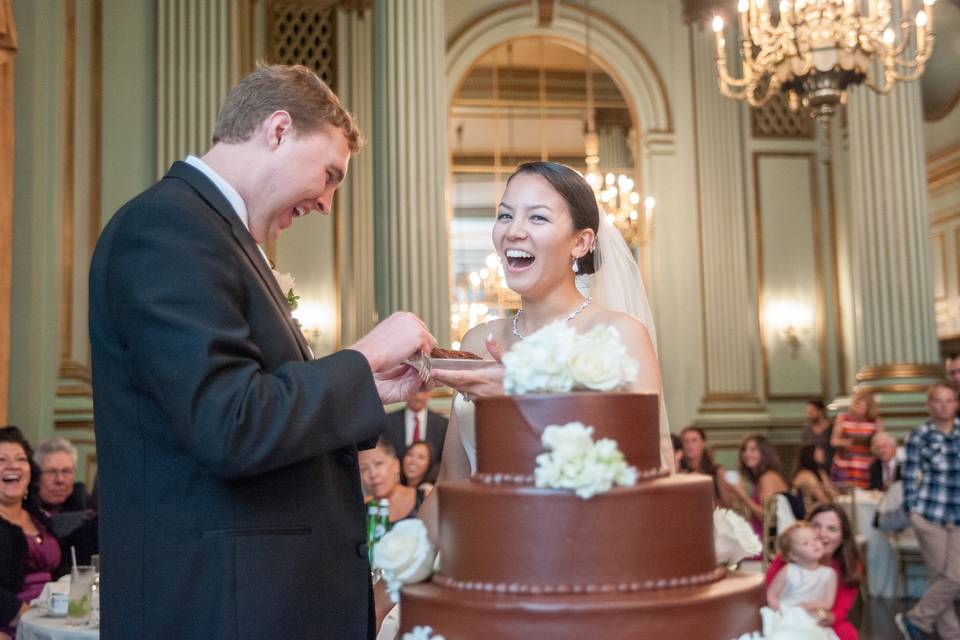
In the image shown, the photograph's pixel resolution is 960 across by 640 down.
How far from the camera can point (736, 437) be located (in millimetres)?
13094

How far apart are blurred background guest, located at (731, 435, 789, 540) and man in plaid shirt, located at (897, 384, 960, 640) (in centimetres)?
105

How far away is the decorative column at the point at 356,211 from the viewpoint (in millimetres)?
12461

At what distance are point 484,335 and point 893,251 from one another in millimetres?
7815

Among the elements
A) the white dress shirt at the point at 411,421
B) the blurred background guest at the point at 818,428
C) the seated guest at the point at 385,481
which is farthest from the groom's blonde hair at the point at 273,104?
the blurred background guest at the point at 818,428

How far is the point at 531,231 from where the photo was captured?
2.70 metres

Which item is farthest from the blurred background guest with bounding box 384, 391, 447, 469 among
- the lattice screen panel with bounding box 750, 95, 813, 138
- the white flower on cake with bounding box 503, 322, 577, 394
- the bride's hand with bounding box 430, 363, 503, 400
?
the lattice screen panel with bounding box 750, 95, 813, 138

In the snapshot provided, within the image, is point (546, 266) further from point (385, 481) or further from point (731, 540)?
point (385, 481)

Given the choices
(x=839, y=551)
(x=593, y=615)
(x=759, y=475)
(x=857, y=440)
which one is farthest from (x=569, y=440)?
(x=857, y=440)

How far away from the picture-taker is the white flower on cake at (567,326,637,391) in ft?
6.10

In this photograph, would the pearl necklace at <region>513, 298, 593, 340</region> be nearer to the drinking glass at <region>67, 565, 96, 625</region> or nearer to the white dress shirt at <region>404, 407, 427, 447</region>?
the drinking glass at <region>67, 565, 96, 625</region>

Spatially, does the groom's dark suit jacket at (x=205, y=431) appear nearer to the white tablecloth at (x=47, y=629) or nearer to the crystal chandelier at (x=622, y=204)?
the white tablecloth at (x=47, y=629)

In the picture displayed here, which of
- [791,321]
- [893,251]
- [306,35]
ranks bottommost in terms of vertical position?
[791,321]

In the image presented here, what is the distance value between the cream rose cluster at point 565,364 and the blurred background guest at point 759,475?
6.44 meters

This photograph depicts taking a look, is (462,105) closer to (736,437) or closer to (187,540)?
(736,437)
